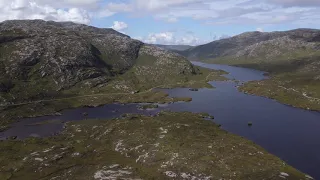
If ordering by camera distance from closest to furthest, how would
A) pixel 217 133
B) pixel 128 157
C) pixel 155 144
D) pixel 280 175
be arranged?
pixel 280 175, pixel 128 157, pixel 155 144, pixel 217 133

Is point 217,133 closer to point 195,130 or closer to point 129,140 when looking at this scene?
point 195,130

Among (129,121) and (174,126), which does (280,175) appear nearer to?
(174,126)

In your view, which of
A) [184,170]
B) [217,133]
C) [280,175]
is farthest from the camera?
[217,133]

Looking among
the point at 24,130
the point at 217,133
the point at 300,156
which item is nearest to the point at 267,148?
the point at 300,156

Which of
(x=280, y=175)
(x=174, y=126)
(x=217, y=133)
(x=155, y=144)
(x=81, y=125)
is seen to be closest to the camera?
(x=280, y=175)

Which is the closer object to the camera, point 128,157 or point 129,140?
point 128,157

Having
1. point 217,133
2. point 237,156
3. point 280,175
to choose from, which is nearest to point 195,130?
point 217,133
